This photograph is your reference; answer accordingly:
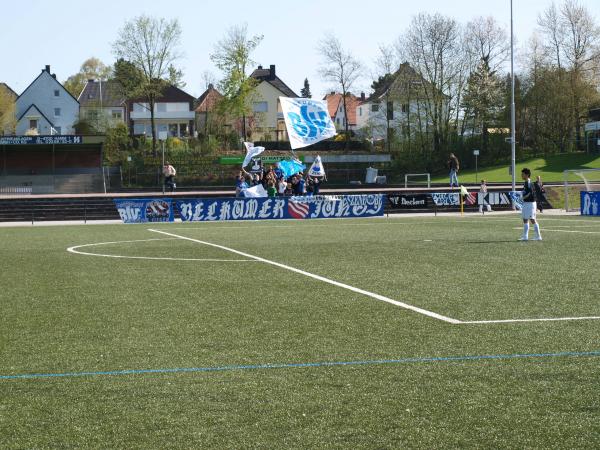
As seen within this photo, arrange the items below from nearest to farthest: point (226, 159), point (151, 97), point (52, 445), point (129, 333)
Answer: point (52, 445) < point (129, 333) < point (226, 159) < point (151, 97)

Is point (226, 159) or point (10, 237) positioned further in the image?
point (226, 159)

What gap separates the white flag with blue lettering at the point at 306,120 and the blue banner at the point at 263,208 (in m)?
5.90

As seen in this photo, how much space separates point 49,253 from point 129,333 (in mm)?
12441

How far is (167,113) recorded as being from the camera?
116 m

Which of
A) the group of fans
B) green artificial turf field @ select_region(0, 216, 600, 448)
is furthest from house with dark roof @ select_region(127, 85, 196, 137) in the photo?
green artificial turf field @ select_region(0, 216, 600, 448)

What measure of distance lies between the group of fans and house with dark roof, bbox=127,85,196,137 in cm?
6919

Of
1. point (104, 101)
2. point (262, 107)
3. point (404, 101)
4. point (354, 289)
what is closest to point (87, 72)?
point (104, 101)

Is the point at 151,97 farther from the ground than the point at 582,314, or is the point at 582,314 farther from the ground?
the point at 151,97

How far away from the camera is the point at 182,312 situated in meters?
11.5

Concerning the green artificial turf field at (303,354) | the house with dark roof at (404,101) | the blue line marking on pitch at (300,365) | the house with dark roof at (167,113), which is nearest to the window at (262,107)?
the house with dark roof at (167,113)

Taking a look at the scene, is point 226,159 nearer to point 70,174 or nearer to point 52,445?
point 70,174

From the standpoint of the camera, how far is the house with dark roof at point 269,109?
10250cm

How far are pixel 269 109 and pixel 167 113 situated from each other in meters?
13.6

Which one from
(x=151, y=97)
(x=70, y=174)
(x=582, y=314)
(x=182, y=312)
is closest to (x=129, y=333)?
(x=182, y=312)
